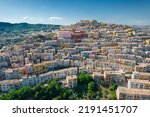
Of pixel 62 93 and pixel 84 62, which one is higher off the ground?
pixel 84 62

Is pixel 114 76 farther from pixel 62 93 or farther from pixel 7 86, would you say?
pixel 7 86

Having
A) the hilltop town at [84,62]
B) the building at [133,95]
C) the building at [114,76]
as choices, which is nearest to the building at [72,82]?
the hilltop town at [84,62]

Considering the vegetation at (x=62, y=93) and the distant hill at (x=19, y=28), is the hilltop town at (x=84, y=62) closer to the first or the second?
the vegetation at (x=62, y=93)

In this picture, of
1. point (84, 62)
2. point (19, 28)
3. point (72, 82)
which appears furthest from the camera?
point (19, 28)

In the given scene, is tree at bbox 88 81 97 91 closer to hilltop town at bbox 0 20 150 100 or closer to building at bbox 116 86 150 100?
hilltop town at bbox 0 20 150 100

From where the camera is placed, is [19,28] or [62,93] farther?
[19,28]

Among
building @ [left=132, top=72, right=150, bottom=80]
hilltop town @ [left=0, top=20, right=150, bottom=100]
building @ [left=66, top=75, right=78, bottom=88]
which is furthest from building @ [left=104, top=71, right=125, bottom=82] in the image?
building @ [left=66, top=75, right=78, bottom=88]

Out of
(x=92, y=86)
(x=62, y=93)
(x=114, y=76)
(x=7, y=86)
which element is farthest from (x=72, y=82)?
(x=7, y=86)
